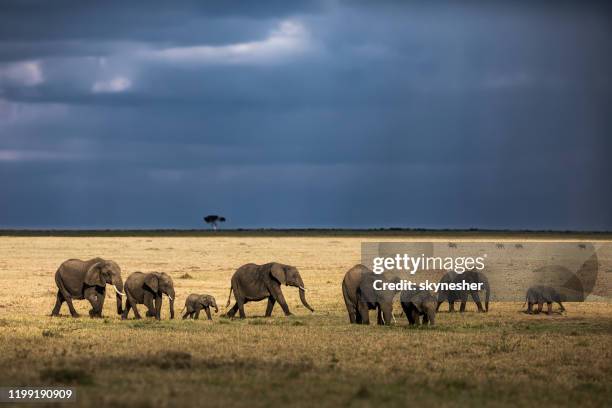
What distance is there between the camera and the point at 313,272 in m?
54.5

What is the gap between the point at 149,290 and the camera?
3116cm

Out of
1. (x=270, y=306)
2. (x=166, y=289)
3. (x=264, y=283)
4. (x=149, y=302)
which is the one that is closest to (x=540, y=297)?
(x=270, y=306)

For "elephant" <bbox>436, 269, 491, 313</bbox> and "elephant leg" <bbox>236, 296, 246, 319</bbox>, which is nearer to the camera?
"elephant leg" <bbox>236, 296, 246, 319</bbox>

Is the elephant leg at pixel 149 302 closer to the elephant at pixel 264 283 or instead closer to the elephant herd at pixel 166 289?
the elephant herd at pixel 166 289

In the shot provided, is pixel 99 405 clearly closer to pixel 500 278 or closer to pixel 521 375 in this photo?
pixel 521 375

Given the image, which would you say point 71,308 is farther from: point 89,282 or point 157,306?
point 157,306

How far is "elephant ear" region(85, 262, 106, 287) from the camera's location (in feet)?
102

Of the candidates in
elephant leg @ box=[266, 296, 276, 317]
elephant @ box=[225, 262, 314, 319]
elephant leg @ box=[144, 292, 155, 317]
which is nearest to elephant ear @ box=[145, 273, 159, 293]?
elephant leg @ box=[144, 292, 155, 317]

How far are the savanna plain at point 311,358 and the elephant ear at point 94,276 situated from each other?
3.80 ft

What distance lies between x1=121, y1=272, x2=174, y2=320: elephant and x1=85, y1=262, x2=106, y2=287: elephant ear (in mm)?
896

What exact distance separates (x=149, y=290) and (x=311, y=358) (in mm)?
11936

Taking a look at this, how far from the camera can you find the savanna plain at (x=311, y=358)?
15906 mm

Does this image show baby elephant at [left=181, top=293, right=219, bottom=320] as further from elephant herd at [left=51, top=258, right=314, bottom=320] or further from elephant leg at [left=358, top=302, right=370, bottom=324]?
elephant leg at [left=358, top=302, right=370, bottom=324]

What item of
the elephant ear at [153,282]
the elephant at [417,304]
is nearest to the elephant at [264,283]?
the elephant ear at [153,282]
